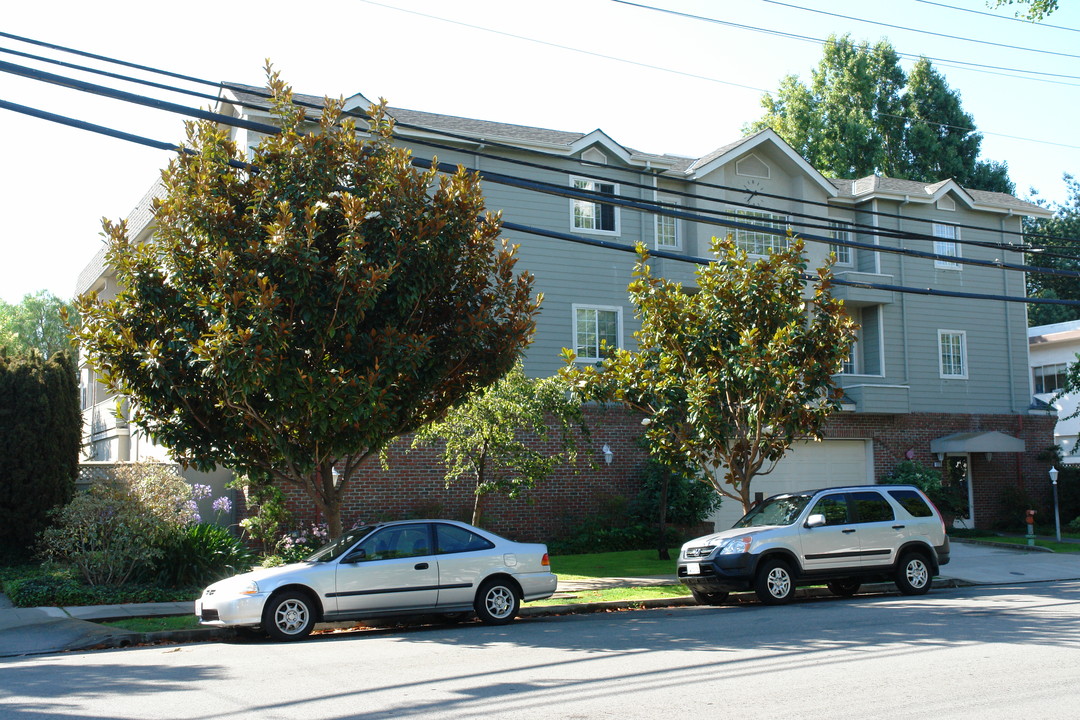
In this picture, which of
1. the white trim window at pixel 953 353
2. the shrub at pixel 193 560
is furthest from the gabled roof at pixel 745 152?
the shrub at pixel 193 560

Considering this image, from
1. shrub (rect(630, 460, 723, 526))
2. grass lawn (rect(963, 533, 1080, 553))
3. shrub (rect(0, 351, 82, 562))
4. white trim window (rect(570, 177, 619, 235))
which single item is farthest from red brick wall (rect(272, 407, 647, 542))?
grass lawn (rect(963, 533, 1080, 553))

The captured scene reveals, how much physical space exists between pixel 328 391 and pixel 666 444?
7470 mm

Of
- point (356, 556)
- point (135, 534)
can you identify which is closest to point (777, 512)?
point (356, 556)

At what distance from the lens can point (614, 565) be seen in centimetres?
1995

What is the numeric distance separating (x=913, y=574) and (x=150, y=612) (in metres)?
11.7

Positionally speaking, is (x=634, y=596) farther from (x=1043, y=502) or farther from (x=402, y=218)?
(x=1043, y=502)

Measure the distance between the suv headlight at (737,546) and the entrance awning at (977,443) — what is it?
16.3 metres

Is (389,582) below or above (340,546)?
below

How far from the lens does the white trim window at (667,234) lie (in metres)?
25.9

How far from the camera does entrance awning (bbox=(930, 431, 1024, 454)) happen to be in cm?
2819

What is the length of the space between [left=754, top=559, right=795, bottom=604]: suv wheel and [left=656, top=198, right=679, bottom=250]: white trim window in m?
12.6

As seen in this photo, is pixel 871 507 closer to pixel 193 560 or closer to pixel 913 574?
pixel 913 574

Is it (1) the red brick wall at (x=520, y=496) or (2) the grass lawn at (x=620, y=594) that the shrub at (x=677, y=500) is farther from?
(2) the grass lawn at (x=620, y=594)

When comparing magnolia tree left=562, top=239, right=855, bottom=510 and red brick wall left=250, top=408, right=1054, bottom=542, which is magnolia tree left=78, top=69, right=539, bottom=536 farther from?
red brick wall left=250, top=408, right=1054, bottom=542
